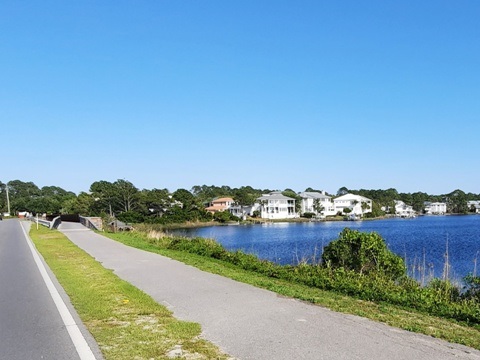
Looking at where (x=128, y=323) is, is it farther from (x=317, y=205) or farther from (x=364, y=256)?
(x=317, y=205)

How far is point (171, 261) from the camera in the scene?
51.8ft

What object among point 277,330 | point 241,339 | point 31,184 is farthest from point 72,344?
point 31,184

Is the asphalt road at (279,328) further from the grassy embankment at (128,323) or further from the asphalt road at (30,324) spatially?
the asphalt road at (30,324)

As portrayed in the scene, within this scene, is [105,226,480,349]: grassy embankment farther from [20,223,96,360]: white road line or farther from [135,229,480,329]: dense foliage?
[20,223,96,360]: white road line

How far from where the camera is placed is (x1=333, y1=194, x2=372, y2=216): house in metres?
132

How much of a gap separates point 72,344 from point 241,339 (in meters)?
2.33

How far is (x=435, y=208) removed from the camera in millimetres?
180625

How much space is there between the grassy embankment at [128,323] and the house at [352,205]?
409ft

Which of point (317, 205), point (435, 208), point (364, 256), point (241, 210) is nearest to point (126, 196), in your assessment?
point (241, 210)

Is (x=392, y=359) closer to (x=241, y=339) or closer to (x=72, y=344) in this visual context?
(x=241, y=339)

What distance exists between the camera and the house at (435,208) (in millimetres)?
179250

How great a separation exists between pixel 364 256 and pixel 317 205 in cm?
11113

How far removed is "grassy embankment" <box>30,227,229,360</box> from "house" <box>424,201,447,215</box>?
611ft

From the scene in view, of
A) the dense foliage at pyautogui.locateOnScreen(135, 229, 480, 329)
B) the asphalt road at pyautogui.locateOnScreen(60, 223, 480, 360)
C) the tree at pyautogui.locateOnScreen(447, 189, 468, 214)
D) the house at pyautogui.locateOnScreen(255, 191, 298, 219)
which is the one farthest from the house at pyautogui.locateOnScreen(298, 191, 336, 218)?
the asphalt road at pyautogui.locateOnScreen(60, 223, 480, 360)
